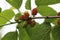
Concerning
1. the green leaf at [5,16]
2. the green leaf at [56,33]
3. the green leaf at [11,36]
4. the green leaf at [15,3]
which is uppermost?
the green leaf at [15,3]

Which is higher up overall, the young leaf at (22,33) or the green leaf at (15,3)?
the green leaf at (15,3)

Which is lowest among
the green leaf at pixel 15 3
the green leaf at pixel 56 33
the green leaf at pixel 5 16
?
the green leaf at pixel 56 33

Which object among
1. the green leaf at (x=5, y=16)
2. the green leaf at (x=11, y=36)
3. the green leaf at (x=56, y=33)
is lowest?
the green leaf at (x=11, y=36)

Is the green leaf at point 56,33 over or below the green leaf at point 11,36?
over

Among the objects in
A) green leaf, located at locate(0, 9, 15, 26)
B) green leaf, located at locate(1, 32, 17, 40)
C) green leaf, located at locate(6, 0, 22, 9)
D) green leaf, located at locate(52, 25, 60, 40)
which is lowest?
green leaf, located at locate(1, 32, 17, 40)

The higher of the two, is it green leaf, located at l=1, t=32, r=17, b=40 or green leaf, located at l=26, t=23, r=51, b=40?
green leaf, located at l=26, t=23, r=51, b=40

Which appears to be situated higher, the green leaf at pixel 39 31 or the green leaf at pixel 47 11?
the green leaf at pixel 47 11

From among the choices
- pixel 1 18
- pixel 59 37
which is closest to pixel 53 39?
pixel 59 37

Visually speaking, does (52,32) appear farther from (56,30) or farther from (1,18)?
(1,18)
